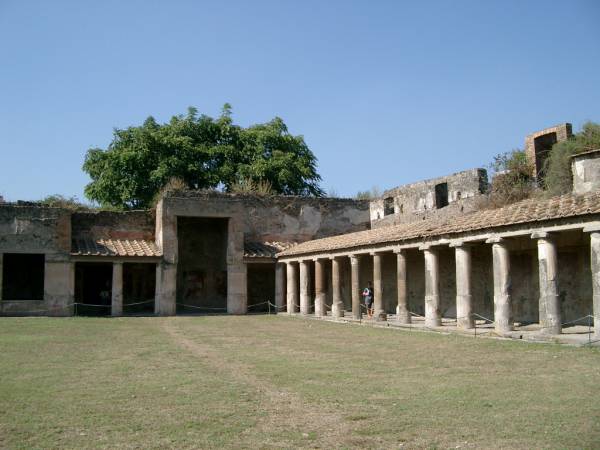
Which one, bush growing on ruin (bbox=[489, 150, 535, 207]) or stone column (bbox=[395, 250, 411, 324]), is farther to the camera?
bush growing on ruin (bbox=[489, 150, 535, 207])

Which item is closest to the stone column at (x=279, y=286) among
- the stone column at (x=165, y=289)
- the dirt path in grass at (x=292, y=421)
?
the stone column at (x=165, y=289)

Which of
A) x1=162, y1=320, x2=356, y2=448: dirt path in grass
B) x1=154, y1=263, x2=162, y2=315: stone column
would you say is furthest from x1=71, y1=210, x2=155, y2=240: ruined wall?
x1=162, y1=320, x2=356, y2=448: dirt path in grass

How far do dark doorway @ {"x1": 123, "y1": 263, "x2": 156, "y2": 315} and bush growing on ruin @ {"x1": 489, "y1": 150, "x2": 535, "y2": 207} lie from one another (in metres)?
14.7

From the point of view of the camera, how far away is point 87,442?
557 centimetres

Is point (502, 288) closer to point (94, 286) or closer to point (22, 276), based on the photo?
point (94, 286)

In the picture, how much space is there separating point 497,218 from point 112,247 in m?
15.9

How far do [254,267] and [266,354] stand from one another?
58.7 ft

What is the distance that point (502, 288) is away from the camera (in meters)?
14.2

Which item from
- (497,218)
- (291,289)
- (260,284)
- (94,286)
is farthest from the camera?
(260,284)

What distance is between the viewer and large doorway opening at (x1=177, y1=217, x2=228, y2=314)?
2852 cm

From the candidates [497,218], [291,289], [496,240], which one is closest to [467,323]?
[496,240]

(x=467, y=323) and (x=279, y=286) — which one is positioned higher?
(x=279, y=286)

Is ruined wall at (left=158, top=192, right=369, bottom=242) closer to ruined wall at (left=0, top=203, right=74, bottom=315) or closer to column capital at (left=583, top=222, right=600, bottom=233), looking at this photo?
ruined wall at (left=0, top=203, right=74, bottom=315)

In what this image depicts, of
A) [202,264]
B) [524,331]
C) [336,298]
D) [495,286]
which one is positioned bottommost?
[524,331]
